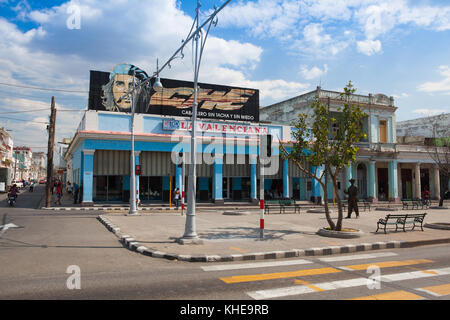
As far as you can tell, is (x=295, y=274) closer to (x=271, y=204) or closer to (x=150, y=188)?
(x=271, y=204)

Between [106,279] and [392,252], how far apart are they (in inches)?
328

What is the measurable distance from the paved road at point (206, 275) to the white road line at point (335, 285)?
0.06ft

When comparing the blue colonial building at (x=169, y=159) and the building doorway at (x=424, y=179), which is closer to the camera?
the blue colonial building at (x=169, y=159)

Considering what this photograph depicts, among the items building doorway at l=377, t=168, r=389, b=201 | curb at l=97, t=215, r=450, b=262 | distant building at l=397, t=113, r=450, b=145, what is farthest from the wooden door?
curb at l=97, t=215, r=450, b=262

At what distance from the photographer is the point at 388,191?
35.8m

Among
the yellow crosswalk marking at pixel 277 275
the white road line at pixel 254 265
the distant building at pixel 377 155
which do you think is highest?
the distant building at pixel 377 155

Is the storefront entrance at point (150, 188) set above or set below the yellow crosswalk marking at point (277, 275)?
above

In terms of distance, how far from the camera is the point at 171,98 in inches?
1212

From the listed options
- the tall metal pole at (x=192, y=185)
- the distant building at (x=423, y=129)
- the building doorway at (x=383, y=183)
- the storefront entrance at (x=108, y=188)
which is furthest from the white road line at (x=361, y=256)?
the distant building at (x=423, y=129)

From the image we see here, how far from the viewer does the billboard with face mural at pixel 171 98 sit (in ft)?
95.4

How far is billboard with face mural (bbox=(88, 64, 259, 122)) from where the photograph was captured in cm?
2908

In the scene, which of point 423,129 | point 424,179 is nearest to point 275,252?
point 424,179

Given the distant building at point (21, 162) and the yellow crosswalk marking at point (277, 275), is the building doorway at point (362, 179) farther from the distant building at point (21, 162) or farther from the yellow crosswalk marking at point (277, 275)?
the distant building at point (21, 162)

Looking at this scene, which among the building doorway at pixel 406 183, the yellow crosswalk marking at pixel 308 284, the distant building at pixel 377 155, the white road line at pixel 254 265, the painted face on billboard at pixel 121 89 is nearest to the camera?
the yellow crosswalk marking at pixel 308 284
